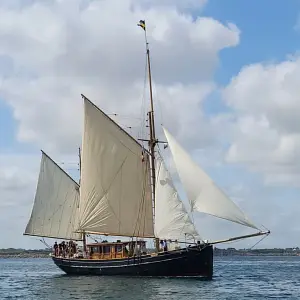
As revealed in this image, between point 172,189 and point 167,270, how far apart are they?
8233 mm

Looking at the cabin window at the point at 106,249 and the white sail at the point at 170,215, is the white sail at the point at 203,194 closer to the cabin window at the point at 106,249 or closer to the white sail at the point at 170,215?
the white sail at the point at 170,215

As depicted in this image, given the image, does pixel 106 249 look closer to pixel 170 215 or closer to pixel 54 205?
pixel 170 215

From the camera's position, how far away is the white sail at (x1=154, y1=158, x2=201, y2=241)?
70.4m

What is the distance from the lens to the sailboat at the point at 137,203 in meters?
70.4

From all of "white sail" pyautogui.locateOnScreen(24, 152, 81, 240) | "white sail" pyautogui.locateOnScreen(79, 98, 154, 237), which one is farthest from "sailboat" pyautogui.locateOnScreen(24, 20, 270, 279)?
"white sail" pyautogui.locateOnScreen(24, 152, 81, 240)

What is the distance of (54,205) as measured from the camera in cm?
8950

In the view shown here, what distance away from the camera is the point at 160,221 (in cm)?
7212

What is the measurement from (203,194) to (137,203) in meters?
11.0

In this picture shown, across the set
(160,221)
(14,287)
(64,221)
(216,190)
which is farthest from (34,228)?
(216,190)

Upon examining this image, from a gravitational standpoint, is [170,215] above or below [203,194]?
below

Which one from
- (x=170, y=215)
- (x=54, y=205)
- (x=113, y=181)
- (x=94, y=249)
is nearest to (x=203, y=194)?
(x=170, y=215)

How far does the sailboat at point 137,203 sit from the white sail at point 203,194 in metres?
0.09

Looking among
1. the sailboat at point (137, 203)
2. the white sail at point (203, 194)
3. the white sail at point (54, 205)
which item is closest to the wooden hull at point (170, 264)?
the sailboat at point (137, 203)

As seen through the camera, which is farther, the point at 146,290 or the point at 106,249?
the point at 106,249
